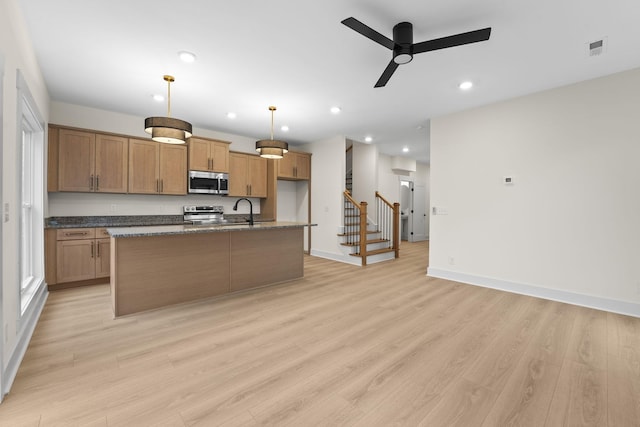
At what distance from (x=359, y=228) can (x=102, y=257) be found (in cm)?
490

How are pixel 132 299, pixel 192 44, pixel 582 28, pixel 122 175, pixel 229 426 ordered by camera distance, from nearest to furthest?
1. pixel 229 426
2. pixel 582 28
3. pixel 192 44
4. pixel 132 299
5. pixel 122 175

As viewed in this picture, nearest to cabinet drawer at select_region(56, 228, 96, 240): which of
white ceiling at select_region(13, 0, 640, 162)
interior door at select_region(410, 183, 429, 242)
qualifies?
white ceiling at select_region(13, 0, 640, 162)

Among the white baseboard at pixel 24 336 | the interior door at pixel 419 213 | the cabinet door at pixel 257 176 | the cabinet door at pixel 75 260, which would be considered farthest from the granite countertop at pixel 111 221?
the interior door at pixel 419 213

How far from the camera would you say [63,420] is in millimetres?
1592

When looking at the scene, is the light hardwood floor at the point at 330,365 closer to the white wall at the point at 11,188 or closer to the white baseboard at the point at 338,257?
the white wall at the point at 11,188

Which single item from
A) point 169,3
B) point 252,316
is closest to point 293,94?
point 169,3

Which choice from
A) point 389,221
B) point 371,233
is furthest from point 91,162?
point 389,221

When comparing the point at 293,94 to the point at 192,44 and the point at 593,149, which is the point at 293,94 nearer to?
the point at 192,44

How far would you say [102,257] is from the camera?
4332 millimetres

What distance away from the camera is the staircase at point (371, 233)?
5.98m

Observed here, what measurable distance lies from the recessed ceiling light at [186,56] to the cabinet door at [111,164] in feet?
8.11

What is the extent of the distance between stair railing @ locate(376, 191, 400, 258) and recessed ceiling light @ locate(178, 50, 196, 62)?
16.6 ft

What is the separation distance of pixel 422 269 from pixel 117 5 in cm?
566

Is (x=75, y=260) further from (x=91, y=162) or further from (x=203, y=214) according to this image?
(x=203, y=214)
